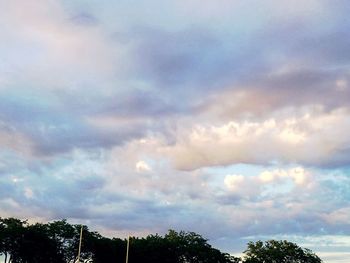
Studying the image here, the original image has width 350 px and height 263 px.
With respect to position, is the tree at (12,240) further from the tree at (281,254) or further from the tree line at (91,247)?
the tree at (281,254)

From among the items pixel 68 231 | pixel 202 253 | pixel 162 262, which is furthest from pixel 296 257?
pixel 68 231

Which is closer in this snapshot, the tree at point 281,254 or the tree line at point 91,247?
the tree line at point 91,247

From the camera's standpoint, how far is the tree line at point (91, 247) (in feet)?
378

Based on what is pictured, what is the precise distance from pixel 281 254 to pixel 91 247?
69.7 metres

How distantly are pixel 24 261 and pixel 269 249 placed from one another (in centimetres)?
8404

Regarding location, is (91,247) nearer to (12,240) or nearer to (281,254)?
(12,240)

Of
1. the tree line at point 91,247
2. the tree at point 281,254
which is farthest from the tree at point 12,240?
the tree at point 281,254

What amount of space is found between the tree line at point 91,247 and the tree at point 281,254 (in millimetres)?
445

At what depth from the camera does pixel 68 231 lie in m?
125

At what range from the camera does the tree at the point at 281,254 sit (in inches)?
6526

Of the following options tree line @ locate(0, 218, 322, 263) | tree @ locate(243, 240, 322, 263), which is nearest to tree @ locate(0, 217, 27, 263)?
tree line @ locate(0, 218, 322, 263)

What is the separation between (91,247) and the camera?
12512 centimetres

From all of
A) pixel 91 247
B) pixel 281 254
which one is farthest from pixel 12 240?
pixel 281 254

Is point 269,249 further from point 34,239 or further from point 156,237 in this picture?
point 34,239
